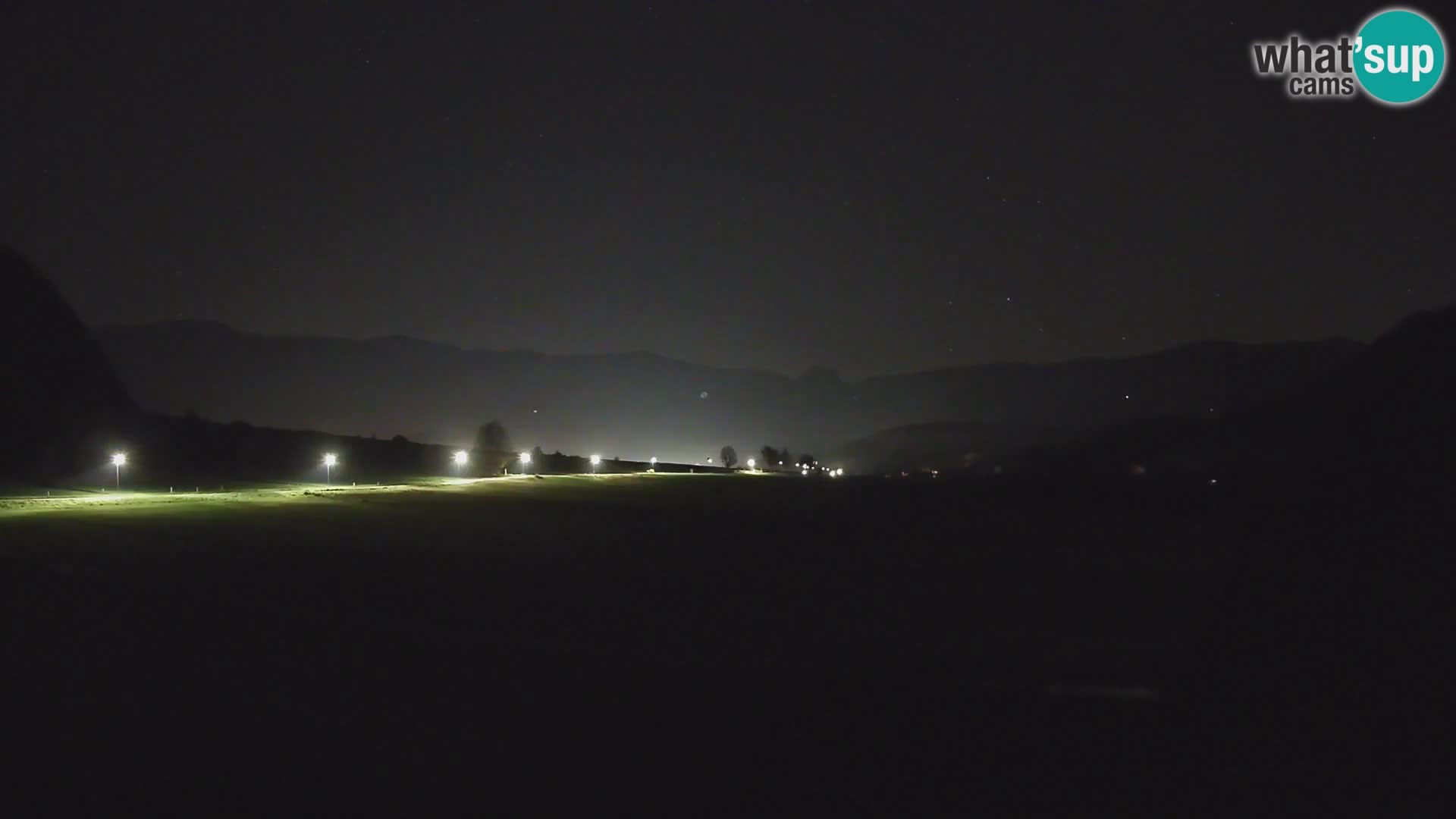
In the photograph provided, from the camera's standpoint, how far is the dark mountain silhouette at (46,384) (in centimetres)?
4731

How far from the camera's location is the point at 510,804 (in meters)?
5.95

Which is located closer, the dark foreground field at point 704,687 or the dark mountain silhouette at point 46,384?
the dark foreground field at point 704,687

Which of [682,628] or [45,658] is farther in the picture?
[682,628]

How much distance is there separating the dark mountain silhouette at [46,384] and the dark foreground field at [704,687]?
35283mm

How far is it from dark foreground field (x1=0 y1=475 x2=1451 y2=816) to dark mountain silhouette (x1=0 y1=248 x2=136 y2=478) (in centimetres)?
3528

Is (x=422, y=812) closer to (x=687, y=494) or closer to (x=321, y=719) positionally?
(x=321, y=719)

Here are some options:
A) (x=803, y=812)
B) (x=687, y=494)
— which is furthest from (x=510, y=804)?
(x=687, y=494)

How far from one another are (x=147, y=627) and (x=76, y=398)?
191 ft

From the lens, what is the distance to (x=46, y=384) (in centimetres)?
5562

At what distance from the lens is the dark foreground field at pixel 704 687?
6.36m

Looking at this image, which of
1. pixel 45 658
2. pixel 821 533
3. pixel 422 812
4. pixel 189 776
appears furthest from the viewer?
pixel 821 533

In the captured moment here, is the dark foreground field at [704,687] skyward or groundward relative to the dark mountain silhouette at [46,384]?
groundward

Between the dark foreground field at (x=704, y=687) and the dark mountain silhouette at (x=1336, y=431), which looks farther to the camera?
the dark mountain silhouette at (x=1336, y=431)

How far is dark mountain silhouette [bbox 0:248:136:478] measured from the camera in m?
47.3
